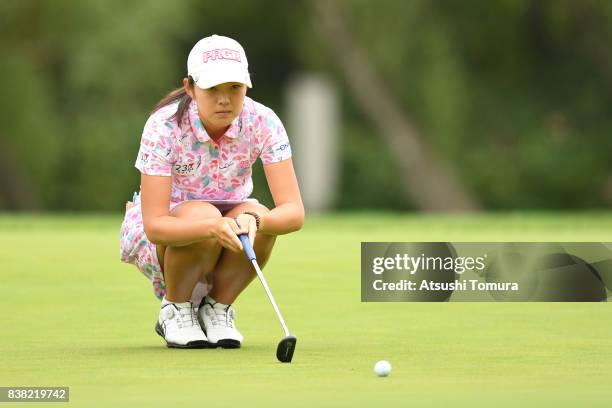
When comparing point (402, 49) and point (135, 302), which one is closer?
point (135, 302)

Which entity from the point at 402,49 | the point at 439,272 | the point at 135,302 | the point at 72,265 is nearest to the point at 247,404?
the point at 439,272

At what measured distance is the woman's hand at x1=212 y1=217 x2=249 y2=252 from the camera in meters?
5.44

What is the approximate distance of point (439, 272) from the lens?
677cm

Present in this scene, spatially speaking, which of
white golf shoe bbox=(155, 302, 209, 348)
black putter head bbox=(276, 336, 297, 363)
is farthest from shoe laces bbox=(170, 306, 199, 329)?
black putter head bbox=(276, 336, 297, 363)

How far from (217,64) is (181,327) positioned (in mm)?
1074

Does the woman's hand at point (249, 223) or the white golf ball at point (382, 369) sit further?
the woman's hand at point (249, 223)

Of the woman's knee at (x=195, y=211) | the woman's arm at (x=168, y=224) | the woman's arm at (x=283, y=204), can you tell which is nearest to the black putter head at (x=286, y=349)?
the woman's arm at (x=168, y=224)

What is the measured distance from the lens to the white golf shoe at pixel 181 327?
19.0 feet

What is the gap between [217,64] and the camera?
5453 mm

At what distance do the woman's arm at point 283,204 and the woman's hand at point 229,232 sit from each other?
0.14m

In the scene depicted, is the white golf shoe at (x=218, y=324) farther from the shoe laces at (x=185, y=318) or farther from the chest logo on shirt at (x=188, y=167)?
the chest logo on shirt at (x=188, y=167)

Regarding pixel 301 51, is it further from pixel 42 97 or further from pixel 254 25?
pixel 42 97

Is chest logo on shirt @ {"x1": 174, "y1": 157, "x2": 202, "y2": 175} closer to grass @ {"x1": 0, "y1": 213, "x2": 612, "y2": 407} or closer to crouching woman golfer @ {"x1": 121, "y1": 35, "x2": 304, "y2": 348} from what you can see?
crouching woman golfer @ {"x1": 121, "y1": 35, "x2": 304, "y2": 348}

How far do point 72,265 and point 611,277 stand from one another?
11.8ft
